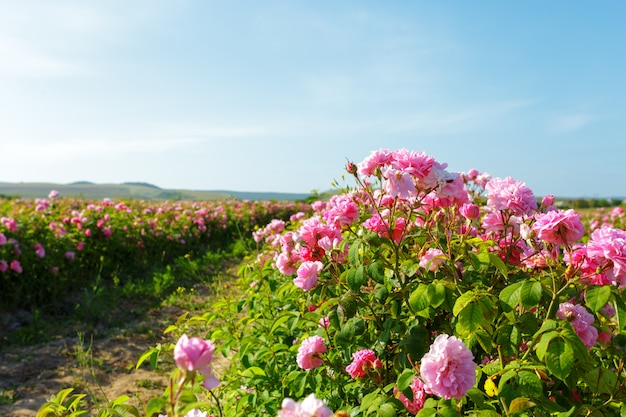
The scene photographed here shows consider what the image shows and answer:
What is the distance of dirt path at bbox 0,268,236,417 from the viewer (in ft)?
12.2

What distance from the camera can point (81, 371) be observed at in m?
4.23

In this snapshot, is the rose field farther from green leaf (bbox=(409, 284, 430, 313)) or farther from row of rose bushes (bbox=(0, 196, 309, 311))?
row of rose bushes (bbox=(0, 196, 309, 311))

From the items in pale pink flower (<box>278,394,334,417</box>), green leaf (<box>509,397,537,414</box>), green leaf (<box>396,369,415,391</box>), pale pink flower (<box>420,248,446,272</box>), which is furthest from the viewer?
pale pink flower (<box>420,248,446,272</box>)

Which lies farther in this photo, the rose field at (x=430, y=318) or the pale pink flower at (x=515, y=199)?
the pale pink flower at (x=515, y=199)

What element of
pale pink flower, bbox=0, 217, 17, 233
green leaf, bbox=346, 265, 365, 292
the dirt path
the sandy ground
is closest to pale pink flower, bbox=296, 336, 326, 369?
green leaf, bbox=346, 265, 365, 292

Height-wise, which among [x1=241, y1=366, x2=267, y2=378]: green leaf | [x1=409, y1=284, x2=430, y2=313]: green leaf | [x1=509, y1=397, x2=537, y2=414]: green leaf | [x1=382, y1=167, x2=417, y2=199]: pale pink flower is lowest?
[x1=241, y1=366, x2=267, y2=378]: green leaf

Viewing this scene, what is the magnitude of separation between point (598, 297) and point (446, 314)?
1.86 feet

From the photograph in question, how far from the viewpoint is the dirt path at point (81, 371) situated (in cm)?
371

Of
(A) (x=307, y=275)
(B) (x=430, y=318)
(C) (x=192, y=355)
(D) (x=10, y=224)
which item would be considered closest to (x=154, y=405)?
(C) (x=192, y=355)

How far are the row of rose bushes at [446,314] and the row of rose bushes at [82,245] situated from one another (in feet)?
9.22

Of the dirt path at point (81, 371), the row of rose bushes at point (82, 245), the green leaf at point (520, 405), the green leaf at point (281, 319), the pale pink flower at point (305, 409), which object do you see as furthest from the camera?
the row of rose bushes at point (82, 245)

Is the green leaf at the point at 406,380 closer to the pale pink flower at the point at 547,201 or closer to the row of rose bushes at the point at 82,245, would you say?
the pale pink flower at the point at 547,201

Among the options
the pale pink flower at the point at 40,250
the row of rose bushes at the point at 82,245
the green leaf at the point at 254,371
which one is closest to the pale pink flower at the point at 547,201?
the green leaf at the point at 254,371

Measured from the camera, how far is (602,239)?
4.65 feet
